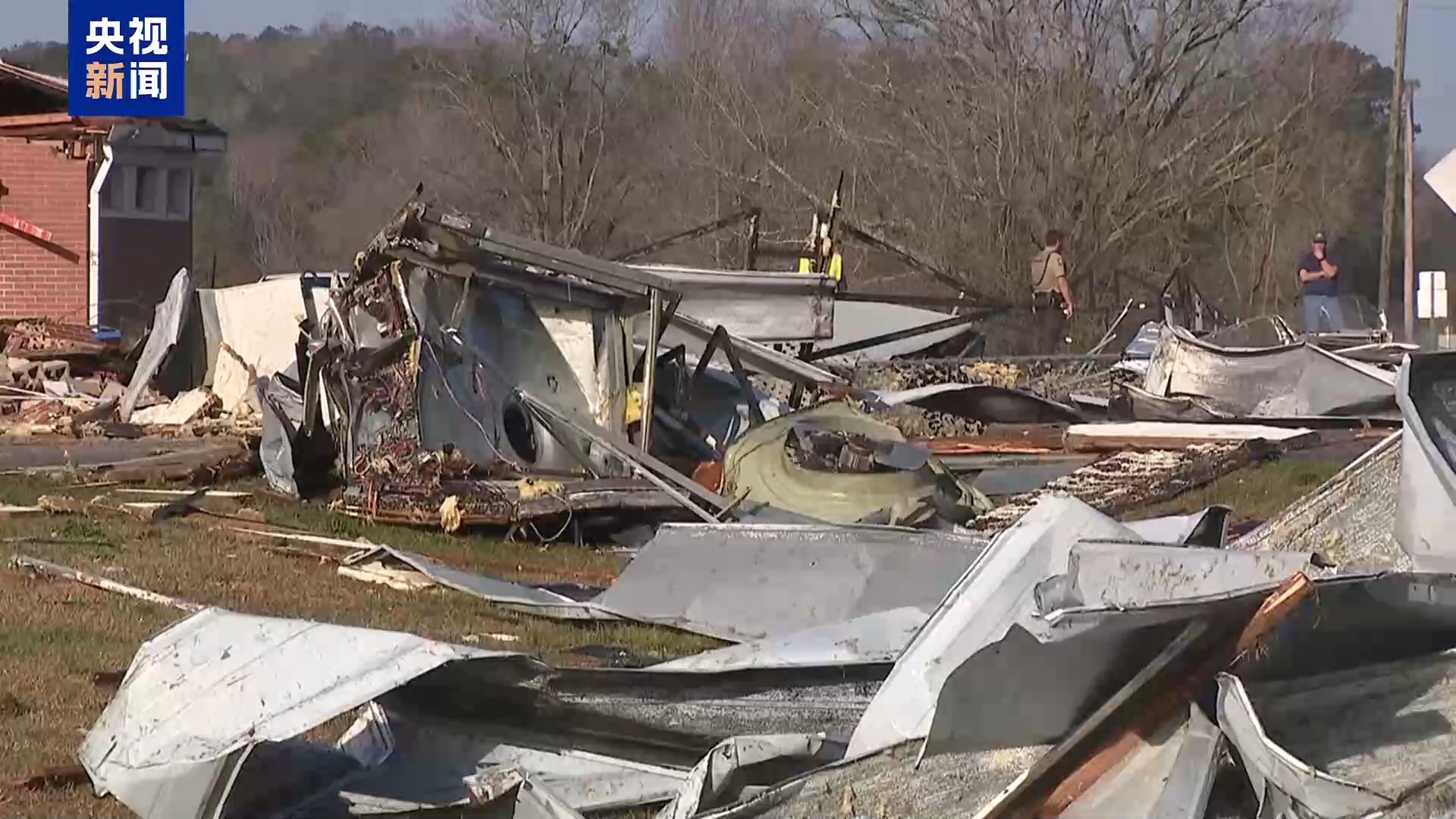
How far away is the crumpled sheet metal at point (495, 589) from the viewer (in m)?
7.31

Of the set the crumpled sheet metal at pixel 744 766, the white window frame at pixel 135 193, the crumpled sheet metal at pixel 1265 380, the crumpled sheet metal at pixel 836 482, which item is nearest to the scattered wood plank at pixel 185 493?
the crumpled sheet metal at pixel 836 482

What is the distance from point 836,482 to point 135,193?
17.3 m

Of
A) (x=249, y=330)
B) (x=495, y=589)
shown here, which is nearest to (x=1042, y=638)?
A: (x=495, y=589)

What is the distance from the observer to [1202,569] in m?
3.99

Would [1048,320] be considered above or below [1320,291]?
below

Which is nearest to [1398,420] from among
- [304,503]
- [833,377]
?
[833,377]

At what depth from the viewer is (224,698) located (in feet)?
13.5

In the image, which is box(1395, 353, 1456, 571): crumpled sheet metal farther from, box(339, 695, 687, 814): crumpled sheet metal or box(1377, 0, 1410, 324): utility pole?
box(1377, 0, 1410, 324): utility pole

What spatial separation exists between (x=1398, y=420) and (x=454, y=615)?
31.8 ft

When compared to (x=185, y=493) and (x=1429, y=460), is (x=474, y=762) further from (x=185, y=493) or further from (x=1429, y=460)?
(x=185, y=493)

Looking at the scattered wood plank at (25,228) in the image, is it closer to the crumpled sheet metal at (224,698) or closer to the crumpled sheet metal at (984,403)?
the crumpled sheet metal at (984,403)

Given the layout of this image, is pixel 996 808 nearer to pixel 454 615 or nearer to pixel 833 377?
pixel 454 615

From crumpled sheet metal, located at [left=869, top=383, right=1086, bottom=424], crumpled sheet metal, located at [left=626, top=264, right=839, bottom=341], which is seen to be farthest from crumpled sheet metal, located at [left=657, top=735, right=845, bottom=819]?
crumpled sheet metal, located at [left=869, top=383, right=1086, bottom=424]

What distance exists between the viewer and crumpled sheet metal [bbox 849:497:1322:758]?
3.81 m
